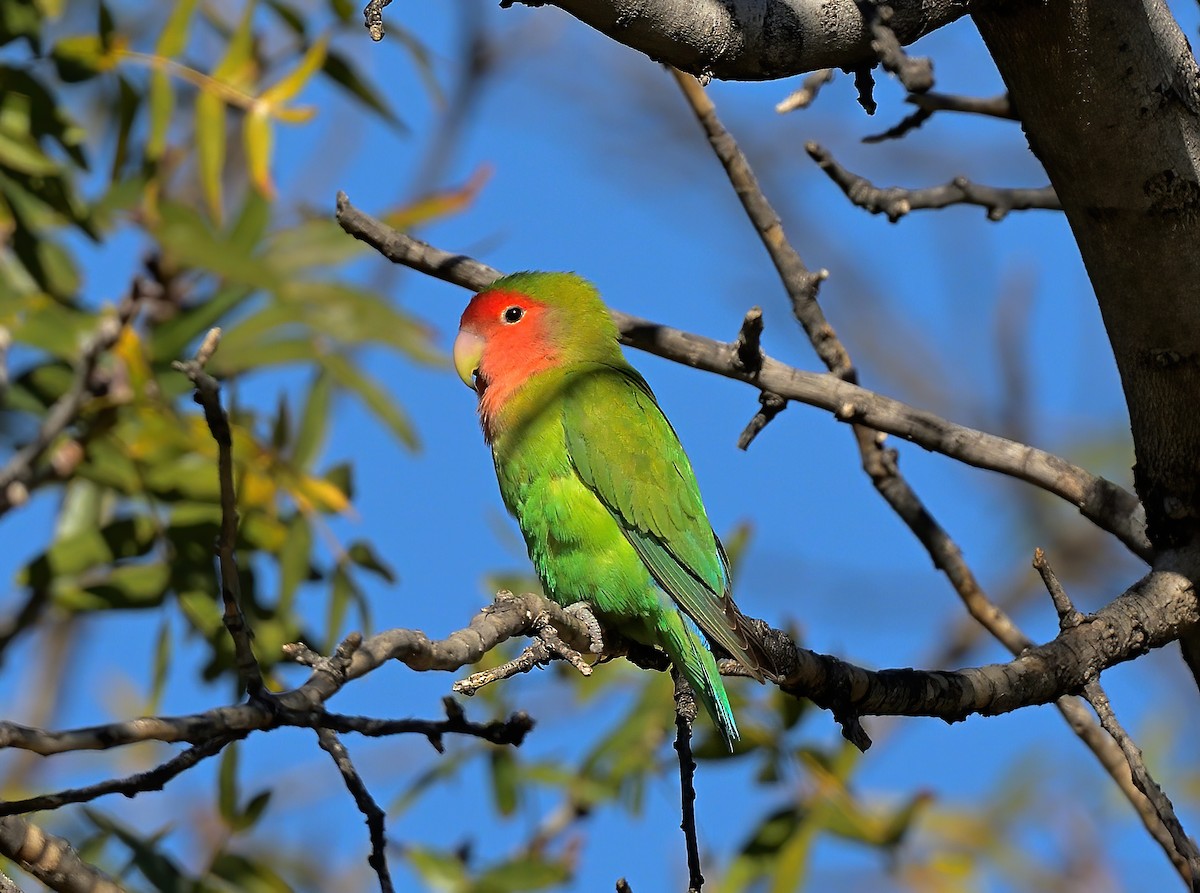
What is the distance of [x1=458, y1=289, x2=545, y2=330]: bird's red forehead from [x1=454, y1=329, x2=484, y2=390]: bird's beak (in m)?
0.05

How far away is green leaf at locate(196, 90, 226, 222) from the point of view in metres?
3.92

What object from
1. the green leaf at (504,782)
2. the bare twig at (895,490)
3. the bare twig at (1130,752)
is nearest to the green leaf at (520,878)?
the green leaf at (504,782)

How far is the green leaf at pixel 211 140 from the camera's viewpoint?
3922mm

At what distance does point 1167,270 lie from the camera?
226cm

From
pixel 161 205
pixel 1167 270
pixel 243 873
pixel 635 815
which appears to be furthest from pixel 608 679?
pixel 1167 270

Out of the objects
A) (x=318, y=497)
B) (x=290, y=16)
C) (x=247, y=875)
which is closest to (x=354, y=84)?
(x=290, y=16)

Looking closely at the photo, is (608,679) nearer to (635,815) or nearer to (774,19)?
(635,815)

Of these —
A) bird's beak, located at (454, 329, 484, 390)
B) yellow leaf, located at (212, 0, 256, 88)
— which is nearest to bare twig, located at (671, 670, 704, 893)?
bird's beak, located at (454, 329, 484, 390)

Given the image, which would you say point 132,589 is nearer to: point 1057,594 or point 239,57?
point 239,57

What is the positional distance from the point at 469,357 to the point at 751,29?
2.49 m

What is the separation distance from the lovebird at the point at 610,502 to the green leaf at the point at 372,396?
0.30 metres

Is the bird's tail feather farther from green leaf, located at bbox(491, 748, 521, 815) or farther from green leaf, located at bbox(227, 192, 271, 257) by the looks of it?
green leaf, located at bbox(227, 192, 271, 257)

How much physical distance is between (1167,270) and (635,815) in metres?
2.17

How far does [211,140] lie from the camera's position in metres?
3.95
